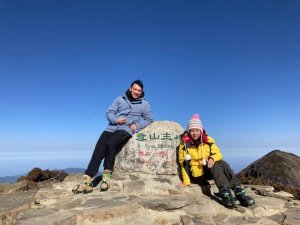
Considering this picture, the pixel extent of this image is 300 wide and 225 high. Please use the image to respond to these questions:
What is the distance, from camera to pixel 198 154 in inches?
341

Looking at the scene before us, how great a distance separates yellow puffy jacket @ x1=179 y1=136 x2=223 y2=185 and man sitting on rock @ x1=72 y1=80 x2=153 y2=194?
179 cm

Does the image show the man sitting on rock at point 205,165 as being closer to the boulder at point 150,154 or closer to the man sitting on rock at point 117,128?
the boulder at point 150,154

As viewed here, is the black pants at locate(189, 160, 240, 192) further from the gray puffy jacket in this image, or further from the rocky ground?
the gray puffy jacket

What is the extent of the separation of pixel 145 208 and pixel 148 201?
281 mm

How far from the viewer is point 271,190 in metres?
10.9

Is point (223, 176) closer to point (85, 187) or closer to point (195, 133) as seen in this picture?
point (195, 133)

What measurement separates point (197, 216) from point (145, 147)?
2962 mm

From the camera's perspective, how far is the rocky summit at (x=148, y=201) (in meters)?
7.25

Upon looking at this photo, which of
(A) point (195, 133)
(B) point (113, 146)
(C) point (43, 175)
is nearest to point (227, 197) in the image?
(A) point (195, 133)

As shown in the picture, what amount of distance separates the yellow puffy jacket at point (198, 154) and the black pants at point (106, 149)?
5.92 ft

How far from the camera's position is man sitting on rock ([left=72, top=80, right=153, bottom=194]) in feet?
30.3

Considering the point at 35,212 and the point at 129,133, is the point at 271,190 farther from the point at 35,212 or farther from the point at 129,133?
the point at 35,212

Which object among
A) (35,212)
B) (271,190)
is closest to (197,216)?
(35,212)

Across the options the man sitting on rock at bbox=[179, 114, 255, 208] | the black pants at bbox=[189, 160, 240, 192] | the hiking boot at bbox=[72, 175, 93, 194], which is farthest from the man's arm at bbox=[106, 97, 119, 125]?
the black pants at bbox=[189, 160, 240, 192]
